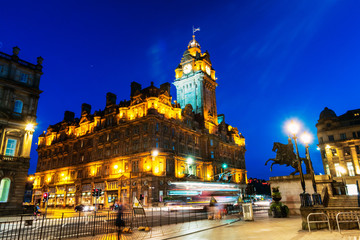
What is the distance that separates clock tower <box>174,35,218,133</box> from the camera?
7194 centimetres

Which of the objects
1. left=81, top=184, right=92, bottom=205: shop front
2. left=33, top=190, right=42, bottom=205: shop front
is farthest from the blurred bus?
left=33, top=190, right=42, bottom=205: shop front

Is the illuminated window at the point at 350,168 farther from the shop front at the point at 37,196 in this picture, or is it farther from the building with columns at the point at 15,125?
the shop front at the point at 37,196

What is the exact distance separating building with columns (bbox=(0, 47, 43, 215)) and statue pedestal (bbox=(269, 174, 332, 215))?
3154 centimetres

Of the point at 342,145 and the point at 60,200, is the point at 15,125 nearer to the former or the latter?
the point at 60,200

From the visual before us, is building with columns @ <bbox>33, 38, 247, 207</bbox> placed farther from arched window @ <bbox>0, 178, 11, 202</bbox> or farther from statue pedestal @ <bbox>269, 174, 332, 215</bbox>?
statue pedestal @ <bbox>269, 174, 332, 215</bbox>

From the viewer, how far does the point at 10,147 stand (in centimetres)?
3247

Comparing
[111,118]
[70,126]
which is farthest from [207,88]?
[70,126]

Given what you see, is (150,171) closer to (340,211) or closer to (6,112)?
(6,112)

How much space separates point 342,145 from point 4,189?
68.0 metres

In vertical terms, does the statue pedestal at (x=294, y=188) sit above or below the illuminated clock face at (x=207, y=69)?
below

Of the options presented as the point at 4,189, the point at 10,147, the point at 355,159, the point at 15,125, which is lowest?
the point at 4,189

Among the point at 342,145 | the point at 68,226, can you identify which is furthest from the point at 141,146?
the point at 342,145

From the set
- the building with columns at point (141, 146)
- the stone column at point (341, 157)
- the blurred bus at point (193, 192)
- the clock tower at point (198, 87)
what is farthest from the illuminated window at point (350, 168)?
the clock tower at point (198, 87)

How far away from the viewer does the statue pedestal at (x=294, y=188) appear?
66.7 ft
